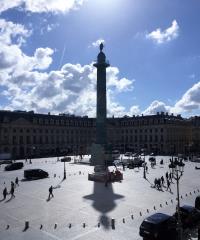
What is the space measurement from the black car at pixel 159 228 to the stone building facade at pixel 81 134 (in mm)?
83616

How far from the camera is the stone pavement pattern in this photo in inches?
910

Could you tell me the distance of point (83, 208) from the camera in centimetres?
3028

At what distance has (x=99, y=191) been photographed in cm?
3956

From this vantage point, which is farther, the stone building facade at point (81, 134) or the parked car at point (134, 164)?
the stone building facade at point (81, 134)

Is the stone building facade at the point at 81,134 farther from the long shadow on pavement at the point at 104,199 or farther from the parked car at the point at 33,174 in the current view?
the long shadow on pavement at the point at 104,199

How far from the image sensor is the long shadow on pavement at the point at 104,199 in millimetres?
26422

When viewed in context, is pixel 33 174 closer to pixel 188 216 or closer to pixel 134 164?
pixel 134 164

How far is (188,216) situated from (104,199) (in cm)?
1211

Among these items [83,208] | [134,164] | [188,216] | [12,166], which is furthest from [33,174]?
[188,216]

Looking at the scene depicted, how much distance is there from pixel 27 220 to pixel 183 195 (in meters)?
18.3

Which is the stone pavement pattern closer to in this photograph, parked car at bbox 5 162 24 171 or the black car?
the black car

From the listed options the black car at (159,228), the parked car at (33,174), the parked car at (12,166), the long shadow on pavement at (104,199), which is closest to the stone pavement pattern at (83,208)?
the long shadow on pavement at (104,199)

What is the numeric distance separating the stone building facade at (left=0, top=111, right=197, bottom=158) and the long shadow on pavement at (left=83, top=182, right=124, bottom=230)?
66031 millimetres

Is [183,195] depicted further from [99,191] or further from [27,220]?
[27,220]
